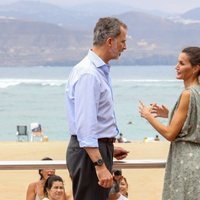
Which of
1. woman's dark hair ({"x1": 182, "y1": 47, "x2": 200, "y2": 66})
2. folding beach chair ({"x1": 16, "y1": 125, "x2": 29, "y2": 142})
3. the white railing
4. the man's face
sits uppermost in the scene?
the man's face

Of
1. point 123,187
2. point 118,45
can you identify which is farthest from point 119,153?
point 123,187

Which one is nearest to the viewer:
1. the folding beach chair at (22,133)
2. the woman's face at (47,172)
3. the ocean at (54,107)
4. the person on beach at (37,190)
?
the woman's face at (47,172)

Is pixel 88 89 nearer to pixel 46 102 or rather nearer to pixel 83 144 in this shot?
pixel 83 144

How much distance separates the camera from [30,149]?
81.2 feet

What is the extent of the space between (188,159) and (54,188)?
1.60 m

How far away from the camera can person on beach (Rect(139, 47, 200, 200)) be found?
384 centimetres

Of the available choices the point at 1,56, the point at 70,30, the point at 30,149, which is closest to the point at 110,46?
the point at 30,149

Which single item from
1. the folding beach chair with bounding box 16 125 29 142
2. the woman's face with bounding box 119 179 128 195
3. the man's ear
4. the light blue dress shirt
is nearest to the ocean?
the folding beach chair with bounding box 16 125 29 142

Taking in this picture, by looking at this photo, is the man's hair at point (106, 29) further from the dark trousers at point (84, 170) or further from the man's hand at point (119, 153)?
the man's hand at point (119, 153)

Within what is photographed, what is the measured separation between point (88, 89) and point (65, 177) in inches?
66.5

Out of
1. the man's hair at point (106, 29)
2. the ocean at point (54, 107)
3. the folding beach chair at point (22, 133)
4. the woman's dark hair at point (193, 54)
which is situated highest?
the man's hair at point (106, 29)

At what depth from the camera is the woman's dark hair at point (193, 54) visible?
3916 millimetres

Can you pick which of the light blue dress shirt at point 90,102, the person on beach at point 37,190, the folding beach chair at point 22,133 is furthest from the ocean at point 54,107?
the light blue dress shirt at point 90,102

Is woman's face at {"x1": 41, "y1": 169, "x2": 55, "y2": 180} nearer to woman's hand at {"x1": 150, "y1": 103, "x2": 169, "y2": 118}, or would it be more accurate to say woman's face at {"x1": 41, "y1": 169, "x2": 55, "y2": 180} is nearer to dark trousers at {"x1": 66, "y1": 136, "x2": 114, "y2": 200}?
dark trousers at {"x1": 66, "y1": 136, "x2": 114, "y2": 200}
